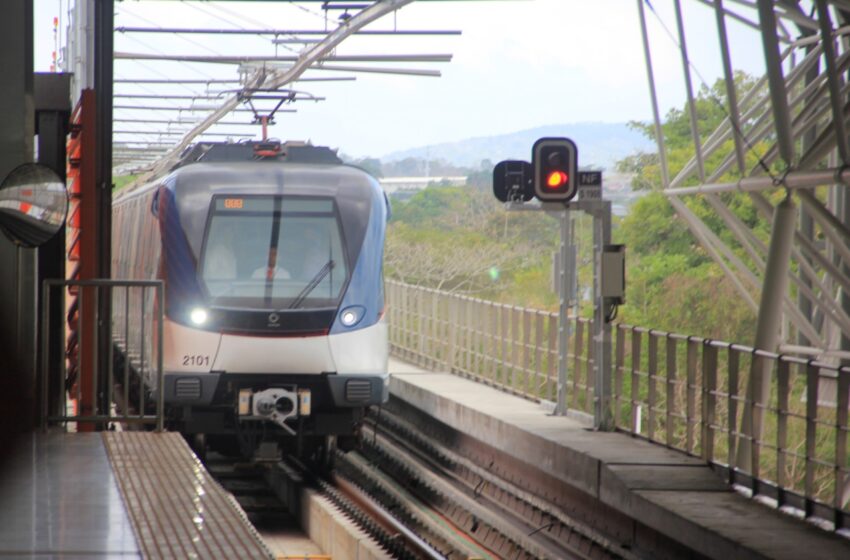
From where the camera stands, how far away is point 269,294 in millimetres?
12602

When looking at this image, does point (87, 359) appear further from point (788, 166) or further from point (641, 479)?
point (788, 166)

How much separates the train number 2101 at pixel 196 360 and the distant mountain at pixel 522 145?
4214 inches

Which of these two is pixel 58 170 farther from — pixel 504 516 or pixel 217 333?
pixel 504 516

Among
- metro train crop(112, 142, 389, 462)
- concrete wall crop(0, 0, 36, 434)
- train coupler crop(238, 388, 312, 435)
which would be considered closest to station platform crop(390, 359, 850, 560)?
metro train crop(112, 142, 389, 462)

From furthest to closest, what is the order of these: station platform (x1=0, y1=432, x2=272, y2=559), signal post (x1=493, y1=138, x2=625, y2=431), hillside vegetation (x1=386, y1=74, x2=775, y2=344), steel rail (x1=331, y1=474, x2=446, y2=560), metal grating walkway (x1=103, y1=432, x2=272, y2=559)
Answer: hillside vegetation (x1=386, y1=74, x2=775, y2=344), signal post (x1=493, y1=138, x2=625, y2=431), steel rail (x1=331, y1=474, x2=446, y2=560), station platform (x1=0, y1=432, x2=272, y2=559), metal grating walkway (x1=103, y1=432, x2=272, y2=559)

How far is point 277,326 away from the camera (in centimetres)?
1250

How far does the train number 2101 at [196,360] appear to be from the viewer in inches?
492

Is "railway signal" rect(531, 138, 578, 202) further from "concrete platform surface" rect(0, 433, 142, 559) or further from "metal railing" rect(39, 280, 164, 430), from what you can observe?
"concrete platform surface" rect(0, 433, 142, 559)

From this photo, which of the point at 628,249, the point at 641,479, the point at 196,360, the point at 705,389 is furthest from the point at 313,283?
the point at 628,249

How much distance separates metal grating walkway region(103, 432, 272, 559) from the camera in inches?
201

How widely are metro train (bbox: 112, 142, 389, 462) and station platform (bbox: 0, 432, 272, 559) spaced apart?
13.0ft

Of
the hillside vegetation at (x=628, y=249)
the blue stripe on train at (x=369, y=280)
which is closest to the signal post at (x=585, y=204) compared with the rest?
the blue stripe on train at (x=369, y=280)

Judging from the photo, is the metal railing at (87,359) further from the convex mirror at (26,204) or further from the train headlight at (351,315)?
the train headlight at (351,315)

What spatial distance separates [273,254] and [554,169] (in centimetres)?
264
